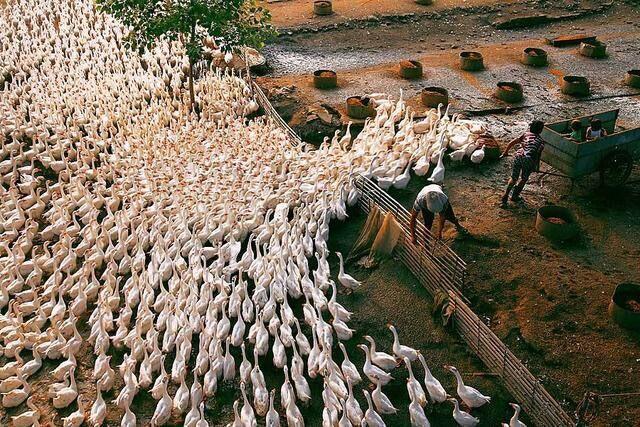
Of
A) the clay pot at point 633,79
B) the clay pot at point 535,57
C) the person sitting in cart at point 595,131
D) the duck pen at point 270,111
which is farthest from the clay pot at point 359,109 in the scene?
the clay pot at point 633,79

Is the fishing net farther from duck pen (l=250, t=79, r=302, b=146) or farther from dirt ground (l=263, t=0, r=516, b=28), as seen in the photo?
dirt ground (l=263, t=0, r=516, b=28)

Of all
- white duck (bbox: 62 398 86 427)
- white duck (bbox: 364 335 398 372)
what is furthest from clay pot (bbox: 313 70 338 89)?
white duck (bbox: 62 398 86 427)

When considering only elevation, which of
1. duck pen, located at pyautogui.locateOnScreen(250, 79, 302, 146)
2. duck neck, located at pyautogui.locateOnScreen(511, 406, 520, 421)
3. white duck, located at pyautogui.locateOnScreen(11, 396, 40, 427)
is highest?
duck pen, located at pyautogui.locateOnScreen(250, 79, 302, 146)

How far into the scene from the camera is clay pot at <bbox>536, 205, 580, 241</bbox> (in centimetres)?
966

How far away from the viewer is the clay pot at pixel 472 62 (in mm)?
17312

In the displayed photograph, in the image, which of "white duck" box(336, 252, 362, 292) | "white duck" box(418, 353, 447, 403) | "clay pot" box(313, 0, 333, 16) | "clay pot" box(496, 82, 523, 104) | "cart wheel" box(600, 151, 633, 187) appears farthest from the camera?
"clay pot" box(313, 0, 333, 16)

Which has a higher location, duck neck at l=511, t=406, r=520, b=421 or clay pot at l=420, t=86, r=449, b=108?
clay pot at l=420, t=86, r=449, b=108

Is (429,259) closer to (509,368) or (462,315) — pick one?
(462,315)

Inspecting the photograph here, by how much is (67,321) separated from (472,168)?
7330 mm

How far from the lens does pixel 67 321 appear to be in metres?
9.12

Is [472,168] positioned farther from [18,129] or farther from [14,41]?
[14,41]

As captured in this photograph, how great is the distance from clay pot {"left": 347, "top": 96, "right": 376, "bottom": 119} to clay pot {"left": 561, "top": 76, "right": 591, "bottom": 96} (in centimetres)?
490

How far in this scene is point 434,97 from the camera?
15.2m

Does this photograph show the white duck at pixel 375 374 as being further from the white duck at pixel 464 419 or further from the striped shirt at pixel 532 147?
the striped shirt at pixel 532 147
